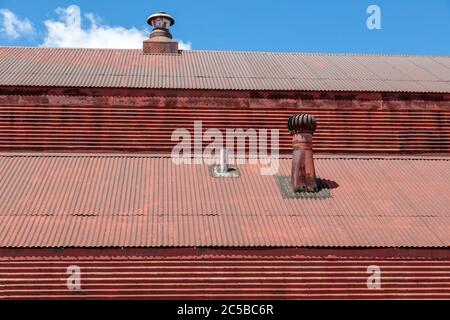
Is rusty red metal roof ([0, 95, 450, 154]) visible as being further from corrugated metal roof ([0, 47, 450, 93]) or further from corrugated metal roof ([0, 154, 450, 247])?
corrugated metal roof ([0, 154, 450, 247])

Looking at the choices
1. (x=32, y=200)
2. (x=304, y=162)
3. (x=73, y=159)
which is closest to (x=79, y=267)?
(x=32, y=200)

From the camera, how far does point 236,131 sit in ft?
59.6

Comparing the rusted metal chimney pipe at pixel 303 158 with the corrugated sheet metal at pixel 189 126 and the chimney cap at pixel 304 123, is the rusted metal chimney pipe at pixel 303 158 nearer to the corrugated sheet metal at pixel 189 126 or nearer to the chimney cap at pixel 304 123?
the chimney cap at pixel 304 123

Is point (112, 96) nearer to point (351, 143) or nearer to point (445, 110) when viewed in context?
point (351, 143)

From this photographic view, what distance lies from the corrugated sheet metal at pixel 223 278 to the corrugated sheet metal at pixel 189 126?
21.2 ft

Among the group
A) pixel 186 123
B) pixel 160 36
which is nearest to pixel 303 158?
pixel 186 123

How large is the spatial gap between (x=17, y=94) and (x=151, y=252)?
9580 millimetres

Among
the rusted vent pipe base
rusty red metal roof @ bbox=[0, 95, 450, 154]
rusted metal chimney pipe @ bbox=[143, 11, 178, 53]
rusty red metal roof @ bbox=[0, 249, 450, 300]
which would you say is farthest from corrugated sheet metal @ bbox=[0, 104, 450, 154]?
rusted metal chimney pipe @ bbox=[143, 11, 178, 53]

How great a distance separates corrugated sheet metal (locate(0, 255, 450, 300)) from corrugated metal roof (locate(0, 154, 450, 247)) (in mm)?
420

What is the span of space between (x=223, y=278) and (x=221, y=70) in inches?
459

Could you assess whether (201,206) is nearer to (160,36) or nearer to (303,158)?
(303,158)

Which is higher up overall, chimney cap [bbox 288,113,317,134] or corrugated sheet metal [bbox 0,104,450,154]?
corrugated sheet metal [bbox 0,104,450,154]

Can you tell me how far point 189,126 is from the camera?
1808 centimetres

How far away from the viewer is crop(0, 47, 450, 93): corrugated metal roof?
1905cm
